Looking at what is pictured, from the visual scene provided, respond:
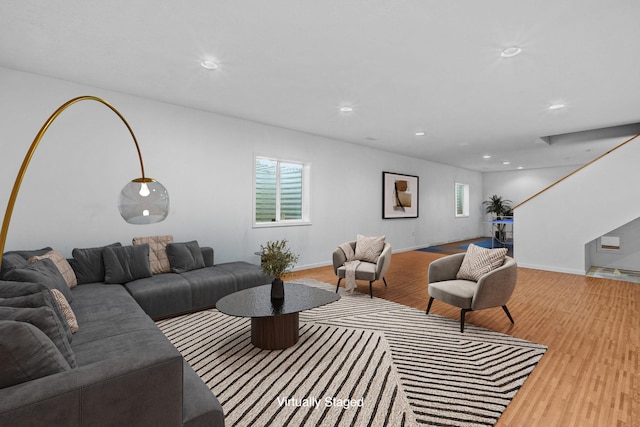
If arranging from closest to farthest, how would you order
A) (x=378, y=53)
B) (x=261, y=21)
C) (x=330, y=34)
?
(x=261, y=21)
(x=330, y=34)
(x=378, y=53)

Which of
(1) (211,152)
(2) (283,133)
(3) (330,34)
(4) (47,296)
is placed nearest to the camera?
(4) (47,296)

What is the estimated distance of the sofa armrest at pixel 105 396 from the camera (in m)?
1.03

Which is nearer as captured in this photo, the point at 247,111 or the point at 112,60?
the point at 112,60

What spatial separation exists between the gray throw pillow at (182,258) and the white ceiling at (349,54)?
6.64ft

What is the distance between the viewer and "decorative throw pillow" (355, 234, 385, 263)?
14.8ft

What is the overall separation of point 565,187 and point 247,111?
6.07m

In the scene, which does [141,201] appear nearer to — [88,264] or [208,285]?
[208,285]

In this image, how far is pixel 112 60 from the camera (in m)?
3.04

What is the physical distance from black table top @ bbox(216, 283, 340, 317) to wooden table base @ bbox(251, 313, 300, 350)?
0.11m

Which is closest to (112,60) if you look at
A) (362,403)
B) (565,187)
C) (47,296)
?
(47,296)

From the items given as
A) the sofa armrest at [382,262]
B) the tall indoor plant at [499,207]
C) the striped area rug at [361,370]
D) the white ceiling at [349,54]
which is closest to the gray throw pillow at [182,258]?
the striped area rug at [361,370]

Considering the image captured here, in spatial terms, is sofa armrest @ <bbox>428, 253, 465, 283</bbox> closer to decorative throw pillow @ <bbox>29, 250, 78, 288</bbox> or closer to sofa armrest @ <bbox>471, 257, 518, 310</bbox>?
sofa armrest @ <bbox>471, 257, 518, 310</bbox>

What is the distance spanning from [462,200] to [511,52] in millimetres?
9067

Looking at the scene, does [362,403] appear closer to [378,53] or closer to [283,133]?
[378,53]
